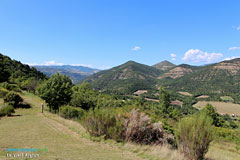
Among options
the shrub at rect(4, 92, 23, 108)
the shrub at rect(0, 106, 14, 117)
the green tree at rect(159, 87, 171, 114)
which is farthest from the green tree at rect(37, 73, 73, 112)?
the green tree at rect(159, 87, 171, 114)

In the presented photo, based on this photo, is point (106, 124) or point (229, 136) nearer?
point (106, 124)

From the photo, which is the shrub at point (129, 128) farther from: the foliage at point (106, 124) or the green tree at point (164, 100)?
the green tree at point (164, 100)

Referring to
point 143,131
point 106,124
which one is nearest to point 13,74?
point 106,124

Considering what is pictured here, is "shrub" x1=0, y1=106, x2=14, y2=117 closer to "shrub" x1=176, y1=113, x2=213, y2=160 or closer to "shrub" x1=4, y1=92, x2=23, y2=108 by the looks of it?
"shrub" x1=4, y1=92, x2=23, y2=108

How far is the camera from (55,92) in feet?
72.3

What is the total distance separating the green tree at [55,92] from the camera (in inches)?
861

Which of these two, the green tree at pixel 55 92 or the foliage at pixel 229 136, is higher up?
the green tree at pixel 55 92

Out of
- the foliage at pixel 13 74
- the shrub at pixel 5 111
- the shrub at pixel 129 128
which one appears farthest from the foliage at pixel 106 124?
the foliage at pixel 13 74

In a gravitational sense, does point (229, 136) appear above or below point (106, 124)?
below

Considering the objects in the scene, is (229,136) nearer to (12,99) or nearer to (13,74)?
(12,99)

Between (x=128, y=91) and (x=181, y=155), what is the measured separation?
602 ft

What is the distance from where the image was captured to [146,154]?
691cm

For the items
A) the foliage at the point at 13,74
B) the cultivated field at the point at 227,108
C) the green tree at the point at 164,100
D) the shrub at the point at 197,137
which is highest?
the foliage at the point at 13,74

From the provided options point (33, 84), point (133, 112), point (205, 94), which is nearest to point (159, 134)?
point (133, 112)
